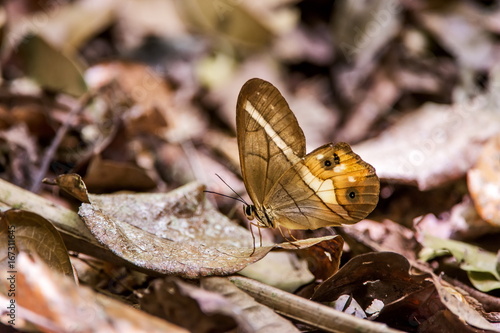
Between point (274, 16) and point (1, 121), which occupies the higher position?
point (274, 16)

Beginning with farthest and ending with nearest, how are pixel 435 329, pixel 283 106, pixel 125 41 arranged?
1. pixel 125 41
2. pixel 283 106
3. pixel 435 329

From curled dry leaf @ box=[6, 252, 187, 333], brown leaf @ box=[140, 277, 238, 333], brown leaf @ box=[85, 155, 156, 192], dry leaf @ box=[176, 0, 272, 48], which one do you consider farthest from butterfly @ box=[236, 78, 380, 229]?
dry leaf @ box=[176, 0, 272, 48]

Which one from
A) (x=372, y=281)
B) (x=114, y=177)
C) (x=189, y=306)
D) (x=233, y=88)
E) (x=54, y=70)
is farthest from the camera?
(x=233, y=88)

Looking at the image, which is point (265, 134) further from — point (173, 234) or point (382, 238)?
point (382, 238)

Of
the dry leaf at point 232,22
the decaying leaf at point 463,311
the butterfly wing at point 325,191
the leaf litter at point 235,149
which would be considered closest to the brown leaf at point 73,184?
the leaf litter at point 235,149

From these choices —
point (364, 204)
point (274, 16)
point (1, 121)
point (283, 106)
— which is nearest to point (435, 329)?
point (364, 204)

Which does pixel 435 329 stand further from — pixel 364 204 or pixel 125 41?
pixel 125 41

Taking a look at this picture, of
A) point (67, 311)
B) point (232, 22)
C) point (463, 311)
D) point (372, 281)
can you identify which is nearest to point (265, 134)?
Answer: point (372, 281)
